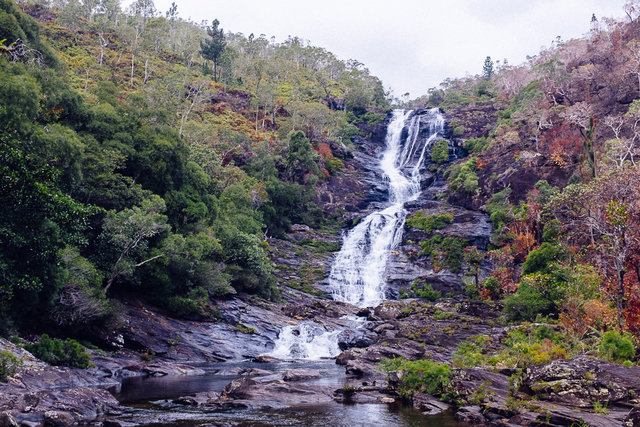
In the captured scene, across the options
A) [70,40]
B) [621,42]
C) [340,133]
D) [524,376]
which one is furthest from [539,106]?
[70,40]

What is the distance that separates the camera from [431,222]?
183ft

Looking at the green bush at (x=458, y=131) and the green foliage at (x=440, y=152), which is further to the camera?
the green bush at (x=458, y=131)

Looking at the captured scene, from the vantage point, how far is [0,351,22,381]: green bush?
13.9 m

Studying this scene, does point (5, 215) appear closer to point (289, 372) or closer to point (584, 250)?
point (289, 372)

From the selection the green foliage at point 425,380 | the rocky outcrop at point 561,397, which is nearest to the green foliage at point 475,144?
the green foliage at point 425,380

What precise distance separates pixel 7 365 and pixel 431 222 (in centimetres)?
4808

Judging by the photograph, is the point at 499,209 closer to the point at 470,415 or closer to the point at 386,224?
the point at 386,224

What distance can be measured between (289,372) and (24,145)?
15.6 m

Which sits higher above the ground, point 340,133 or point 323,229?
point 340,133

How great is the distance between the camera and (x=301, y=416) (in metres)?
14.5

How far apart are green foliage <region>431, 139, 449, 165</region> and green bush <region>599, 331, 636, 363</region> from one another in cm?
6031

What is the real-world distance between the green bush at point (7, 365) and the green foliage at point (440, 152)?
68.0 m

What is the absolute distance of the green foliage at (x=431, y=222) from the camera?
55125 mm

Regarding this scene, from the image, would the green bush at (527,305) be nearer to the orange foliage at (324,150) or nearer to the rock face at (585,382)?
the rock face at (585,382)
